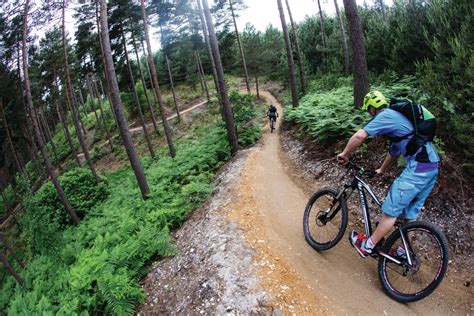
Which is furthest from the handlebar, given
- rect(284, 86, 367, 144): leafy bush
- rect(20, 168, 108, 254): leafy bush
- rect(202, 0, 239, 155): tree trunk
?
rect(20, 168, 108, 254): leafy bush

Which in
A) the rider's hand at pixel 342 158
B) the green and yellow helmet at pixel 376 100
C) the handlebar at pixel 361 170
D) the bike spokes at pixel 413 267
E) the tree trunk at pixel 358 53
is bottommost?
the bike spokes at pixel 413 267

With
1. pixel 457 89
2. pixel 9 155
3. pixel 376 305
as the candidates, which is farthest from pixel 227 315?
pixel 9 155

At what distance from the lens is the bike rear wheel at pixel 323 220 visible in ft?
17.0

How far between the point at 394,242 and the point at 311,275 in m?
1.41

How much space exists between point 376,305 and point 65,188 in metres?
18.8

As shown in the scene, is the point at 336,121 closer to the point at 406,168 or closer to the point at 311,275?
the point at 406,168

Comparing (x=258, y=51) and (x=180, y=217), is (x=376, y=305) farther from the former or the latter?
(x=258, y=51)

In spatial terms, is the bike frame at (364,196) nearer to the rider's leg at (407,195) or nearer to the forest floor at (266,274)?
the rider's leg at (407,195)

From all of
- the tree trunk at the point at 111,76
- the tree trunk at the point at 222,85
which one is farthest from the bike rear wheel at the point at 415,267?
the tree trunk at the point at 111,76

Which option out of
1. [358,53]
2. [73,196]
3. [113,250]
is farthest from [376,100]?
[73,196]

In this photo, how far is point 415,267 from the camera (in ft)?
13.9

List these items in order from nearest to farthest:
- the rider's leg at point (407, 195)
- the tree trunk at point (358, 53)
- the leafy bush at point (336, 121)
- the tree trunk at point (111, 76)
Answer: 1. the rider's leg at point (407, 195)
2. the leafy bush at point (336, 121)
3. the tree trunk at point (358, 53)
4. the tree trunk at point (111, 76)

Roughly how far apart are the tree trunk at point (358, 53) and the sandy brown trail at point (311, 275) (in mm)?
4216

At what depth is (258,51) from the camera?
2897 cm
